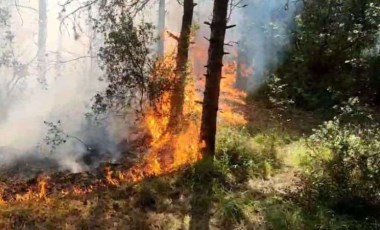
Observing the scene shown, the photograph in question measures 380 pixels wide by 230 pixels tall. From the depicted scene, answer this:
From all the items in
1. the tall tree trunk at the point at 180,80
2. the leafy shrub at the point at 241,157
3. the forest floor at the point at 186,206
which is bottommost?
the forest floor at the point at 186,206

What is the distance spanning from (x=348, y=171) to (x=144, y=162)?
13.7ft

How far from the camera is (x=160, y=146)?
981 cm

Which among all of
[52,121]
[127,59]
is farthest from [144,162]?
[52,121]

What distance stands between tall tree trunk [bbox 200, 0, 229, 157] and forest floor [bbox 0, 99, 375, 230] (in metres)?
0.66

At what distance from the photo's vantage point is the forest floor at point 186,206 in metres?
6.23

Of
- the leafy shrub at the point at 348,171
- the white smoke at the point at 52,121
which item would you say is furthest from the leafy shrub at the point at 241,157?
the white smoke at the point at 52,121

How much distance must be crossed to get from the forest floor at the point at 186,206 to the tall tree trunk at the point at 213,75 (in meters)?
0.66

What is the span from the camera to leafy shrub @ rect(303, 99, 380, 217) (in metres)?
6.57

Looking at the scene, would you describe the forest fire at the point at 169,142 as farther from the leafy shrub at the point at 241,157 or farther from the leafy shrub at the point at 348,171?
the leafy shrub at the point at 348,171

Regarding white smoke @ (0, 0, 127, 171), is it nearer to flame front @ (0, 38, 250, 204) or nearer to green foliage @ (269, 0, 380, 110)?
flame front @ (0, 38, 250, 204)

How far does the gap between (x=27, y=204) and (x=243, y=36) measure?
42.5 feet

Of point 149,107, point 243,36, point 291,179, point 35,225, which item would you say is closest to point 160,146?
point 149,107

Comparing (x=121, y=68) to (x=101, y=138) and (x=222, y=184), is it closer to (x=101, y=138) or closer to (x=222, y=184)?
(x=101, y=138)

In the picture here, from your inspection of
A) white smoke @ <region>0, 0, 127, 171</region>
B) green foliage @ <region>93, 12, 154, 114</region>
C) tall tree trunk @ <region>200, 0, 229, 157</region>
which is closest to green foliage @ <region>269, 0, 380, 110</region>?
green foliage @ <region>93, 12, 154, 114</region>
